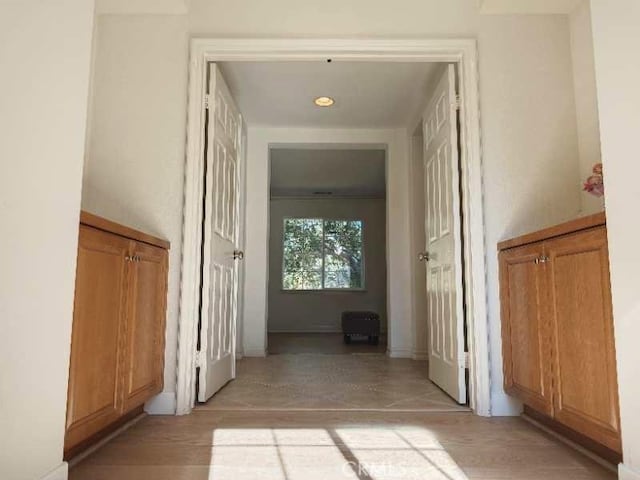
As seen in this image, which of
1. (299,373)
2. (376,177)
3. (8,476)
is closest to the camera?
(8,476)

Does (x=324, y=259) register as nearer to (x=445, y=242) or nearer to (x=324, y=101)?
(x=324, y=101)

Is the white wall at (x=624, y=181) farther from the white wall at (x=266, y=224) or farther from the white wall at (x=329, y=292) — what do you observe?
the white wall at (x=329, y=292)

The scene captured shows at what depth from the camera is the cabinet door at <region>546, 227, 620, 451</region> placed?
4.96ft

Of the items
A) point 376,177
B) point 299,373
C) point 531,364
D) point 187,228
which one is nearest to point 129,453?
point 187,228

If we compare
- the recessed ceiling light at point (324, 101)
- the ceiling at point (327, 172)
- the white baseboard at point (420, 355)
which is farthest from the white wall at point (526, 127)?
the ceiling at point (327, 172)

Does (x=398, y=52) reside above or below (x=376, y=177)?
below

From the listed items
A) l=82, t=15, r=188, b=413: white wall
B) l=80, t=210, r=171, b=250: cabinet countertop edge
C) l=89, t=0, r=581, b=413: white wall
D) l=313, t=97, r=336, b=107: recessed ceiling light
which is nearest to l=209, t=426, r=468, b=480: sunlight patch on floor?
l=82, t=15, r=188, b=413: white wall

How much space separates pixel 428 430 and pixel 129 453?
122 cm

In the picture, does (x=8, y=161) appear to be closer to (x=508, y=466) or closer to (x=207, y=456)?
(x=207, y=456)

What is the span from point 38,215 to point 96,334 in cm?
60

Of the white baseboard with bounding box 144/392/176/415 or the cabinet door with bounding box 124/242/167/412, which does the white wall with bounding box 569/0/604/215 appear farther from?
the white baseboard with bounding box 144/392/176/415

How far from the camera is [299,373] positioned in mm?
3518

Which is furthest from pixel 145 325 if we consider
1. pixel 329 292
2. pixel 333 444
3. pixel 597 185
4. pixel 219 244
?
pixel 329 292

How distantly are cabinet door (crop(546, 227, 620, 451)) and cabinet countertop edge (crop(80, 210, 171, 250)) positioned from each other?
1.73 metres
